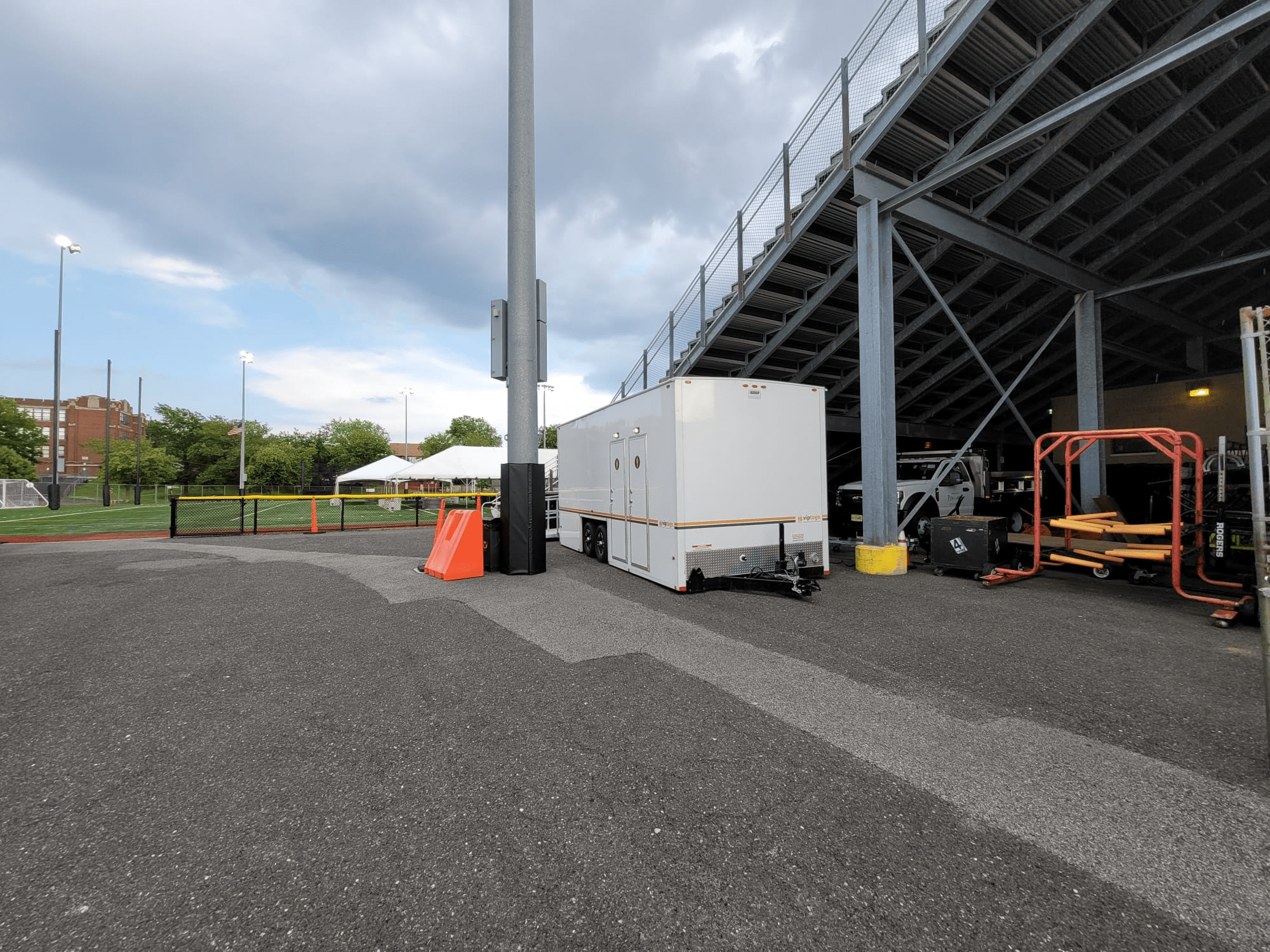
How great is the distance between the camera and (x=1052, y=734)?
3357mm

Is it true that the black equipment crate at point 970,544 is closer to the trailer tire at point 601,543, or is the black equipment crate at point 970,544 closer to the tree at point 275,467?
the trailer tire at point 601,543

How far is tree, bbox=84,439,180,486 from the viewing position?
50.6m

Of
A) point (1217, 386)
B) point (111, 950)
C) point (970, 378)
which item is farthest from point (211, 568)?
point (1217, 386)

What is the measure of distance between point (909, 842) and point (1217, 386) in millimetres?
23449

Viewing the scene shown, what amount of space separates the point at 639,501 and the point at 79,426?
109274 mm

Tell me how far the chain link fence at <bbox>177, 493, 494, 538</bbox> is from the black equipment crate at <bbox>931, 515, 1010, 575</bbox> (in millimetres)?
8048

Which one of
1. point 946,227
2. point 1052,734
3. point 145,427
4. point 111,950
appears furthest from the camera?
point 145,427

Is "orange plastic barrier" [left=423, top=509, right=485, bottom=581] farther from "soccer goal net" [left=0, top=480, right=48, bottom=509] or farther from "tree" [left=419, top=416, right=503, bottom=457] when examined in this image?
"tree" [left=419, top=416, right=503, bottom=457]

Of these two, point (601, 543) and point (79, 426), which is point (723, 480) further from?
point (79, 426)

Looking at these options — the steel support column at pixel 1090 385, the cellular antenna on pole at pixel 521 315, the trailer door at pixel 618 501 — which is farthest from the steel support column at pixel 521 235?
the steel support column at pixel 1090 385

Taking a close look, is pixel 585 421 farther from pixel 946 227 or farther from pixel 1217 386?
pixel 1217 386

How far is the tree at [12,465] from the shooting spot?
135 ft

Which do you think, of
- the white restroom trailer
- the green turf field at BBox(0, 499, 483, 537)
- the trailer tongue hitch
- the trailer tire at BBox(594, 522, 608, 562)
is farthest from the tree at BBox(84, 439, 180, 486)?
the trailer tongue hitch

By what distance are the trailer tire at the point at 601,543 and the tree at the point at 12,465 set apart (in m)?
52.2
